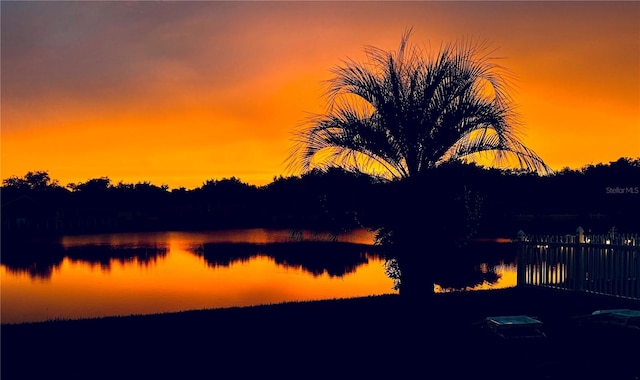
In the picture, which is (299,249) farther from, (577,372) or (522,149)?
(577,372)

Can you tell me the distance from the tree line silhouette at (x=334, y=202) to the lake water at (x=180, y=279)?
1.42 m

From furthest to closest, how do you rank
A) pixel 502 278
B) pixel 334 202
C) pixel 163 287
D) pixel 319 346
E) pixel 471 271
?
pixel 163 287 < pixel 502 278 < pixel 471 271 < pixel 334 202 < pixel 319 346

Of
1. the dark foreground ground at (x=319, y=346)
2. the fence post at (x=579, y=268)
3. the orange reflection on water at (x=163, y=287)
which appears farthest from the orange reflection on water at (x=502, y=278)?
the dark foreground ground at (x=319, y=346)

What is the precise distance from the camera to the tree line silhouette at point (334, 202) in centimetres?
1388

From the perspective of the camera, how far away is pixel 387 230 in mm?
14234

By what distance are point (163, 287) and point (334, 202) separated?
27.2 metres

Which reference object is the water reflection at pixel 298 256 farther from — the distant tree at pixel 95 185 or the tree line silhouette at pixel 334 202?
the distant tree at pixel 95 185

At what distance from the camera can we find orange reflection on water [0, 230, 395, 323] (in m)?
31.4

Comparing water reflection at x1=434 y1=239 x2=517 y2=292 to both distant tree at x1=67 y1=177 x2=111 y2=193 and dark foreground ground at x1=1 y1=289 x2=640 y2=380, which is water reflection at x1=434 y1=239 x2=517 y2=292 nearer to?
dark foreground ground at x1=1 y1=289 x2=640 y2=380

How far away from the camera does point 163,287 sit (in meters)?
38.5

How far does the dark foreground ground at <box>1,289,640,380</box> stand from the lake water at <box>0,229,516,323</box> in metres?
3.78

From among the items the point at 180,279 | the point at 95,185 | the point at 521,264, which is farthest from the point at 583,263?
the point at 95,185

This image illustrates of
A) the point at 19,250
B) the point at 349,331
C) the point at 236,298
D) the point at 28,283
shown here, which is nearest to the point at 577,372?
the point at 349,331

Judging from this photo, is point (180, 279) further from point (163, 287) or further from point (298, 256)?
point (298, 256)
